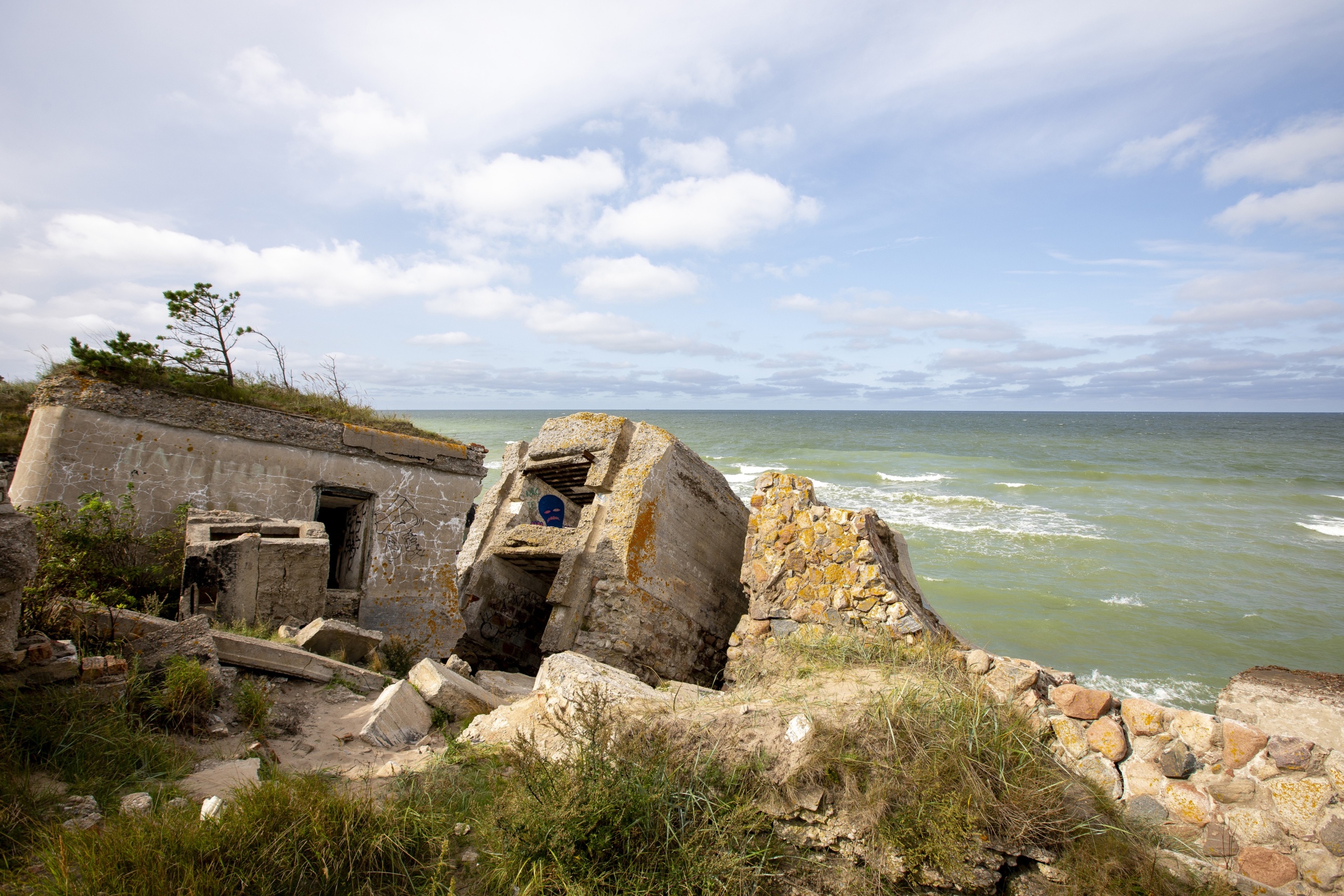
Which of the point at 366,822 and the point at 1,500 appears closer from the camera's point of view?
the point at 366,822

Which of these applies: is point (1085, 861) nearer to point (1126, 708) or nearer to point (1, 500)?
point (1126, 708)

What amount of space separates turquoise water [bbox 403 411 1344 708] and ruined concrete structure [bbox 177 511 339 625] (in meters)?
10.2

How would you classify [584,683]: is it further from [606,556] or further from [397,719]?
[606,556]

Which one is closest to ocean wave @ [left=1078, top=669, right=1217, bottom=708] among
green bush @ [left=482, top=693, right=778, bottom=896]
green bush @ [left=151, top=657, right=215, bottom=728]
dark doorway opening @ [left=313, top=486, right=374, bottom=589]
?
green bush @ [left=482, top=693, right=778, bottom=896]

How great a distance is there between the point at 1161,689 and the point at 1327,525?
1805cm

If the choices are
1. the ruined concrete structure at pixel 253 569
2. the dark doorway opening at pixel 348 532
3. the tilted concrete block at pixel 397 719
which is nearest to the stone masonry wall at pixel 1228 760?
the tilted concrete block at pixel 397 719

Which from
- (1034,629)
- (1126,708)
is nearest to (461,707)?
(1126,708)

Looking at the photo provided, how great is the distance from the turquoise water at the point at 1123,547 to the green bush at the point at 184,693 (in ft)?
34.8

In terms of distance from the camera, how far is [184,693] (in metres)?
3.97

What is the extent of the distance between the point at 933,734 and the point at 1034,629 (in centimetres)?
1012

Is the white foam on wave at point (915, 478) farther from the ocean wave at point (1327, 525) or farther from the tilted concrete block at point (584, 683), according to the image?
the tilted concrete block at point (584, 683)

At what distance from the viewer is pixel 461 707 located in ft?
16.4

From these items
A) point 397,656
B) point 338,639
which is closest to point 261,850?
point 338,639

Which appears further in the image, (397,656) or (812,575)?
(397,656)
